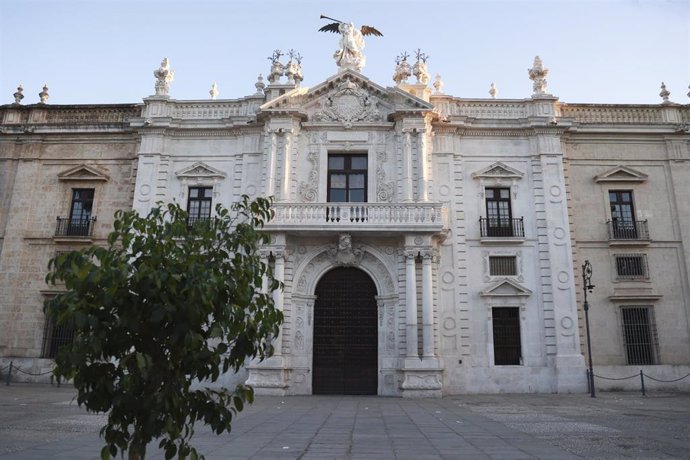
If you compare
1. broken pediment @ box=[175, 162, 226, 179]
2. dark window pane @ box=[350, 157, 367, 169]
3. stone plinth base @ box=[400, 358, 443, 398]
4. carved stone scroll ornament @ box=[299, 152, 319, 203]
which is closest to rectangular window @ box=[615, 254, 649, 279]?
stone plinth base @ box=[400, 358, 443, 398]

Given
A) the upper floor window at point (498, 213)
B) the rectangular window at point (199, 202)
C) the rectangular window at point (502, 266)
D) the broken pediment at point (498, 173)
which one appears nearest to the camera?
the rectangular window at point (502, 266)

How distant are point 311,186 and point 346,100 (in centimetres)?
418

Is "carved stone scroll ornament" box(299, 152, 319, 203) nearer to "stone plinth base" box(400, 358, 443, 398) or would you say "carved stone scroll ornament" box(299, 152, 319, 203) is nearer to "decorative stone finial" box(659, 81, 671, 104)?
"stone plinth base" box(400, 358, 443, 398)

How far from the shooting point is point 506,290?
20.8 m

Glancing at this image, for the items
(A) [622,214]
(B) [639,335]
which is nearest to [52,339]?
(B) [639,335]

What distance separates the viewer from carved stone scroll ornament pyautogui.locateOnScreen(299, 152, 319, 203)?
21594 millimetres

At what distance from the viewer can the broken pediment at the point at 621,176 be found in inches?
888

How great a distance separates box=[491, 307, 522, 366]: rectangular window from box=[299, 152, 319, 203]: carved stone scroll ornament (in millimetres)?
8701

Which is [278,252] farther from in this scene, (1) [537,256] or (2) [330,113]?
(1) [537,256]

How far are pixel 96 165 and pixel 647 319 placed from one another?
2480 centimetres

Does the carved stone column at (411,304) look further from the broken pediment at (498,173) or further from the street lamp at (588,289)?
the street lamp at (588,289)

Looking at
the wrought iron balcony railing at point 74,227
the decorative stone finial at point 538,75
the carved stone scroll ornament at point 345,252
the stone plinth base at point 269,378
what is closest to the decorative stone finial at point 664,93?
the decorative stone finial at point 538,75

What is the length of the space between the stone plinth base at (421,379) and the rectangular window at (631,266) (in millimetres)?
9203

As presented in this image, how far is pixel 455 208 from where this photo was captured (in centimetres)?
2184
